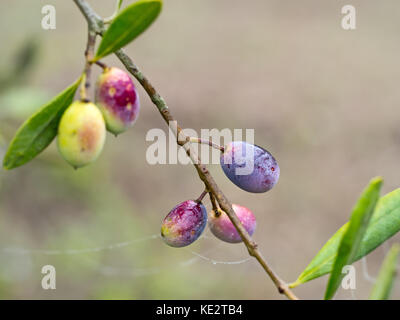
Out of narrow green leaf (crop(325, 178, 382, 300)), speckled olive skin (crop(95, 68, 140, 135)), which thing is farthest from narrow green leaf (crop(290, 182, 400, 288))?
speckled olive skin (crop(95, 68, 140, 135))

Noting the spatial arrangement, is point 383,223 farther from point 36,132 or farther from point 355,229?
point 36,132

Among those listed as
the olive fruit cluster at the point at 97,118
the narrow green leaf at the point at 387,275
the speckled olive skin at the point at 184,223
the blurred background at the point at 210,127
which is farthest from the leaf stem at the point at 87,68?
the blurred background at the point at 210,127

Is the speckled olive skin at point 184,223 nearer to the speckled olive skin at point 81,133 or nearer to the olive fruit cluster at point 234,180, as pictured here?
the olive fruit cluster at point 234,180

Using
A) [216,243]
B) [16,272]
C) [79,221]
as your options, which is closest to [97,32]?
[16,272]

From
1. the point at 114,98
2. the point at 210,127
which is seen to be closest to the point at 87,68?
the point at 114,98

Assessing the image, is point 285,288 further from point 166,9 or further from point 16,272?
point 166,9

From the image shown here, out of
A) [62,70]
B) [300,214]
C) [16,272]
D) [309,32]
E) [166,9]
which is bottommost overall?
[16,272]
